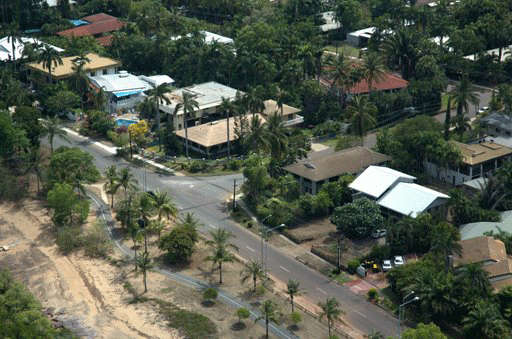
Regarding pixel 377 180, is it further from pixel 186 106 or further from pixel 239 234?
pixel 186 106

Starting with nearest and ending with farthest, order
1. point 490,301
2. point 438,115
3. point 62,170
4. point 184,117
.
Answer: point 490,301 < point 62,170 < point 184,117 < point 438,115

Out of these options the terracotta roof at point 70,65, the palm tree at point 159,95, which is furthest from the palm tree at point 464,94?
the terracotta roof at point 70,65

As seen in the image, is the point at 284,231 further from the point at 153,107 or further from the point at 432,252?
the point at 153,107

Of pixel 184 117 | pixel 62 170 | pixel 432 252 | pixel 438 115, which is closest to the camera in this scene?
pixel 432 252

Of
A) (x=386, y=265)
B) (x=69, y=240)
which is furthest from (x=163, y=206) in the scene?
(x=386, y=265)

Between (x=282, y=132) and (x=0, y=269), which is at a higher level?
(x=282, y=132)

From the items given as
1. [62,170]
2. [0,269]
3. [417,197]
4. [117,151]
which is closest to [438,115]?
[417,197]
